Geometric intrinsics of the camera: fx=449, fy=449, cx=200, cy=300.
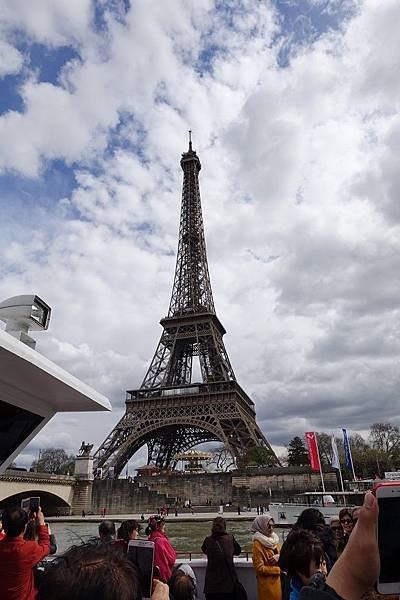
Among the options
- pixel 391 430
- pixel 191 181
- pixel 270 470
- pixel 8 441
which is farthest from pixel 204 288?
pixel 8 441

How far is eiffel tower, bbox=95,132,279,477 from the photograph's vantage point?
43.6 metres

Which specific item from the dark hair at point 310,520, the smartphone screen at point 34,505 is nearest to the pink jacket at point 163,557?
the smartphone screen at point 34,505

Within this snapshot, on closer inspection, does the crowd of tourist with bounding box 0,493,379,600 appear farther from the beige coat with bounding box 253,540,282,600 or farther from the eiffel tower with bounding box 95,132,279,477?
the eiffel tower with bounding box 95,132,279,477

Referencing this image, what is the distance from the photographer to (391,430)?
2469 inches

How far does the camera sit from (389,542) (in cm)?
158

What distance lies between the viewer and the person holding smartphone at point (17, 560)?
284 centimetres

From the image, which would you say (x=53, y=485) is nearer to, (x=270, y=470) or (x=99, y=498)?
(x=99, y=498)

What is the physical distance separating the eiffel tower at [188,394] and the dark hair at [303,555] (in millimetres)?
39653

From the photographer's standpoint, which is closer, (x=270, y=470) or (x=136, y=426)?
(x=270, y=470)

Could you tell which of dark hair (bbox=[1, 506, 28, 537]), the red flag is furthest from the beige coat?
the red flag

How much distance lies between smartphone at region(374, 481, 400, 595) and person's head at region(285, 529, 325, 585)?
144cm

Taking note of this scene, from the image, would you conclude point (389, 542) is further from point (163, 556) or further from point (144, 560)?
point (163, 556)

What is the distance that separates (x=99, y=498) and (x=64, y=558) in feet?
144

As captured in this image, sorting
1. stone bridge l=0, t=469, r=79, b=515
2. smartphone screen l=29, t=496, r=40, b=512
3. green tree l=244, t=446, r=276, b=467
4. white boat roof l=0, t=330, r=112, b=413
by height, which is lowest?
smartphone screen l=29, t=496, r=40, b=512
